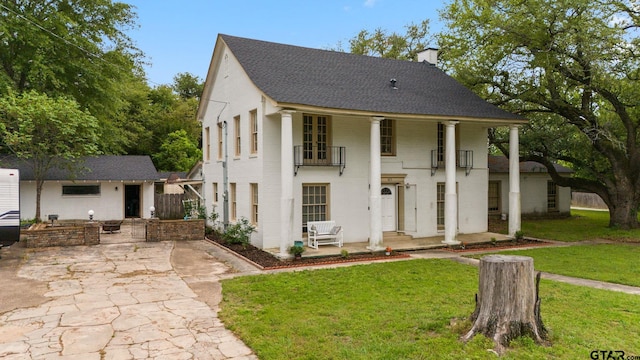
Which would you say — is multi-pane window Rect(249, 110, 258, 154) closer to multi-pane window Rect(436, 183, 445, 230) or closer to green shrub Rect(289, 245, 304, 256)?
green shrub Rect(289, 245, 304, 256)

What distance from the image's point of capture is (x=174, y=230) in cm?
1633

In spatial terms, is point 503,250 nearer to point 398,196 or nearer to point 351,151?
point 398,196

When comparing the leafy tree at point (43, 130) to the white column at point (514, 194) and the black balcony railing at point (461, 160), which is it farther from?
the white column at point (514, 194)

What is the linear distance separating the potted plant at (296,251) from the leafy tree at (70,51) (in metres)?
16.2

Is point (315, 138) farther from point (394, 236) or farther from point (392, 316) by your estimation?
point (392, 316)

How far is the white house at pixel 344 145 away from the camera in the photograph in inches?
542

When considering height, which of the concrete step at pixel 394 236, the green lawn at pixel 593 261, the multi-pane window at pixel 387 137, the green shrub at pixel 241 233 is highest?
the multi-pane window at pixel 387 137

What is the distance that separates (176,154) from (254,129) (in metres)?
25.9

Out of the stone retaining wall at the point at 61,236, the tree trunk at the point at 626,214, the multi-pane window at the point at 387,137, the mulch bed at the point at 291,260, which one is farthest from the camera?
the tree trunk at the point at 626,214

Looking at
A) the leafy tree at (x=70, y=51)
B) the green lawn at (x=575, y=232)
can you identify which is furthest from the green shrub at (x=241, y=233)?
the leafy tree at (x=70, y=51)

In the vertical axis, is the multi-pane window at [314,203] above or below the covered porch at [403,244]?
above

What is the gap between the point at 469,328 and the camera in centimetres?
592

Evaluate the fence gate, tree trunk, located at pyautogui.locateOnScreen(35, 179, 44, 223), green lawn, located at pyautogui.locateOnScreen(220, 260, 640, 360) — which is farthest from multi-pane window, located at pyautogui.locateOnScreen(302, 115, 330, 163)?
tree trunk, located at pyautogui.locateOnScreen(35, 179, 44, 223)

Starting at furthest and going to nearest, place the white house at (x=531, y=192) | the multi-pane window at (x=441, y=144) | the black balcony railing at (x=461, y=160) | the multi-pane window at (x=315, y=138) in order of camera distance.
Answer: the white house at (x=531, y=192) → the multi-pane window at (x=441, y=144) → the black balcony railing at (x=461, y=160) → the multi-pane window at (x=315, y=138)
